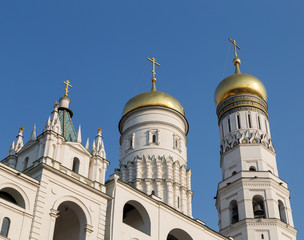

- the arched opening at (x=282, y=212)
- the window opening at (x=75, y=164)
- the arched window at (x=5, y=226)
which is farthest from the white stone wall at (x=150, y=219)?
the arched opening at (x=282, y=212)

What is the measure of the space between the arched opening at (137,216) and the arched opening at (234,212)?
9580mm

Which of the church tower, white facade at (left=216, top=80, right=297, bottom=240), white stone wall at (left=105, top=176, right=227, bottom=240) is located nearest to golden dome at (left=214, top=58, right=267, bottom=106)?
the church tower

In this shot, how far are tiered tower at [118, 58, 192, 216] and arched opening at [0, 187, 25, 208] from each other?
13.4 meters

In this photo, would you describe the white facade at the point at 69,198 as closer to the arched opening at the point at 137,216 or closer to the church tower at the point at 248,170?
the arched opening at the point at 137,216

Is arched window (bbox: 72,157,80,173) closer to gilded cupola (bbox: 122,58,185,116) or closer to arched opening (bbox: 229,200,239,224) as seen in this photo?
gilded cupola (bbox: 122,58,185,116)

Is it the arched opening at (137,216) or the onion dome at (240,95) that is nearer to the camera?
the arched opening at (137,216)

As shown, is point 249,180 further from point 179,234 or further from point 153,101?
point 179,234

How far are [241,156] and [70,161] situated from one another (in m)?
15.8

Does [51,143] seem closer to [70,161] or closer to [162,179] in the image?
[70,161]

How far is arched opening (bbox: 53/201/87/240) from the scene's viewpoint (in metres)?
23.4

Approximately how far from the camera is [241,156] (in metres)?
37.1

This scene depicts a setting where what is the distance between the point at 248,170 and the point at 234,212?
9.84 feet

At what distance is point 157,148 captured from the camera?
119 ft

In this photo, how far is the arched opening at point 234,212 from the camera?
35000mm
